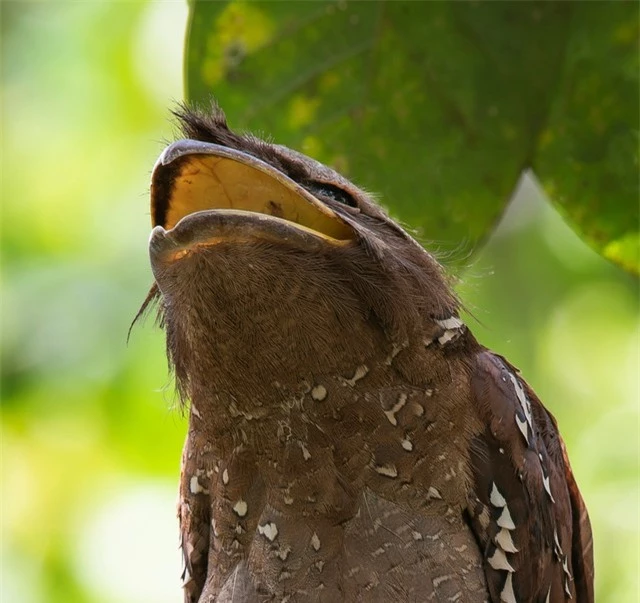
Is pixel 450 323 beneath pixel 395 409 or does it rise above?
above

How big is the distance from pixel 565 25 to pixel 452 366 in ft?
4.33

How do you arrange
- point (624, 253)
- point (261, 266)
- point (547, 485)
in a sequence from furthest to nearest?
point (624, 253), point (547, 485), point (261, 266)

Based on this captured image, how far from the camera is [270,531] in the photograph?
3.26 meters

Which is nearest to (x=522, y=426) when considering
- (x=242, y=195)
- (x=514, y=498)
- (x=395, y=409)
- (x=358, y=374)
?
(x=514, y=498)

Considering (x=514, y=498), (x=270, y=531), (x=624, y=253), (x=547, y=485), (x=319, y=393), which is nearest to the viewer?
(x=319, y=393)

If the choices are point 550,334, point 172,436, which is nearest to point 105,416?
point 172,436

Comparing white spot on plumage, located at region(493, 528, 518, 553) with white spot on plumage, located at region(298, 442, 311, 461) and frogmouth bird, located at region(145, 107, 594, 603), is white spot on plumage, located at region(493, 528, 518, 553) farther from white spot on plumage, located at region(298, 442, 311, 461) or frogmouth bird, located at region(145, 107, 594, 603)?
white spot on plumage, located at region(298, 442, 311, 461)

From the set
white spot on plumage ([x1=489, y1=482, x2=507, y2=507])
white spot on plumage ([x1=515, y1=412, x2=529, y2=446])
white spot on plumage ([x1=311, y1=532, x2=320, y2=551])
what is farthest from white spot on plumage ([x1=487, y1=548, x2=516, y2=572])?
white spot on plumage ([x1=311, y1=532, x2=320, y2=551])

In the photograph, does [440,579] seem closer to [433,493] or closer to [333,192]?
[433,493]

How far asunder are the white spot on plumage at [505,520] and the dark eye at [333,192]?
1095 millimetres

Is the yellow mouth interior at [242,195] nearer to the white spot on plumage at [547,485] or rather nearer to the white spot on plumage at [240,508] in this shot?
→ the white spot on plumage at [240,508]

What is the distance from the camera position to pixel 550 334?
896 cm

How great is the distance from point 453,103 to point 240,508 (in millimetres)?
1601

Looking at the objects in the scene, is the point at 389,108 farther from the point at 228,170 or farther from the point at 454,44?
the point at 228,170
